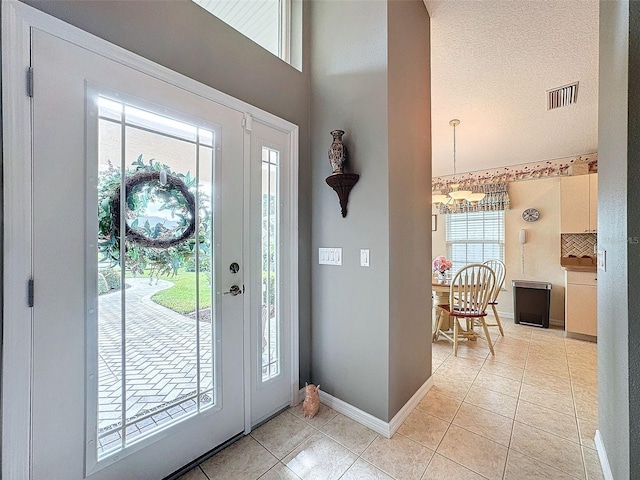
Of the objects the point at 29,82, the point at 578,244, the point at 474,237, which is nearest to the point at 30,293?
the point at 29,82

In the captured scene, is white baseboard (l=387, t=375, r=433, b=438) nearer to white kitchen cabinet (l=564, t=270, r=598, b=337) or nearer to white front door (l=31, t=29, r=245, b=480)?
white front door (l=31, t=29, r=245, b=480)

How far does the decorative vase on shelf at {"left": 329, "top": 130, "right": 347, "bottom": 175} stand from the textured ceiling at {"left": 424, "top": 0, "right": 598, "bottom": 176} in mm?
1332

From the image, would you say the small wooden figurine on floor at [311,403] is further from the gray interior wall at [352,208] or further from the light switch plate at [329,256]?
the light switch plate at [329,256]

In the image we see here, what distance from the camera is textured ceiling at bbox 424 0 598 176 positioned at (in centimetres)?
201

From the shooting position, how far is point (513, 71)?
254 centimetres

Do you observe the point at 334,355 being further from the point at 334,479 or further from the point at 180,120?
the point at 180,120

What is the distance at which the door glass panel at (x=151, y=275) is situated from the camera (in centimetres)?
121

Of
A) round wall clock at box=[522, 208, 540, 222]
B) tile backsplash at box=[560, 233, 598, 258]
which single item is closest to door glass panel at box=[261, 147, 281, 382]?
round wall clock at box=[522, 208, 540, 222]

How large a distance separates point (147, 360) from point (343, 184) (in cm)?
149

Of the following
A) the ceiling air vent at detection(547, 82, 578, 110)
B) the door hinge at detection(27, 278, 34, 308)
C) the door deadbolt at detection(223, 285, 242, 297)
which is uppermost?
the ceiling air vent at detection(547, 82, 578, 110)

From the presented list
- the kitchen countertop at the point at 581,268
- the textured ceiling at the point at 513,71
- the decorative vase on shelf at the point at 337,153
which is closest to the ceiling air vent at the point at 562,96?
the textured ceiling at the point at 513,71

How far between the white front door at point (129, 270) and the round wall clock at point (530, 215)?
15.9 feet

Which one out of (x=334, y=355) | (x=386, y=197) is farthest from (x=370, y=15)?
(x=334, y=355)

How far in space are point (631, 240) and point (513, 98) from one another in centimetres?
260
